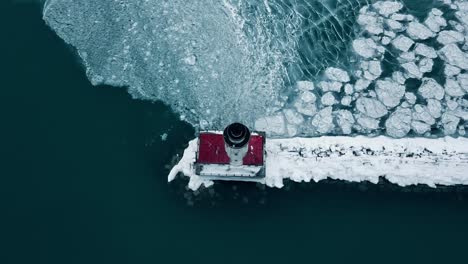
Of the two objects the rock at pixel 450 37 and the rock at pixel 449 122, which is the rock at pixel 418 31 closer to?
the rock at pixel 450 37

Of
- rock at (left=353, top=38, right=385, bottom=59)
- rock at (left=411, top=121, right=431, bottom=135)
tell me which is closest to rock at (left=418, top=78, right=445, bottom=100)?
rock at (left=411, top=121, right=431, bottom=135)

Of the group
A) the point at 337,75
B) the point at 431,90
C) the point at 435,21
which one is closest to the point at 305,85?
the point at 337,75

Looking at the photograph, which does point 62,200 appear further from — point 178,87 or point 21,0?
point 21,0

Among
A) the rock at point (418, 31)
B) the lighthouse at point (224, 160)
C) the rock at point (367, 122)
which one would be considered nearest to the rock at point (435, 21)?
Result: the rock at point (418, 31)

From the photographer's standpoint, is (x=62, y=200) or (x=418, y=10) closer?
(x=62, y=200)

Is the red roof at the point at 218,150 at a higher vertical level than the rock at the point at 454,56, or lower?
lower

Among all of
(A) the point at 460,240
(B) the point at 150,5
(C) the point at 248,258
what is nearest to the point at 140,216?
(C) the point at 248,258
